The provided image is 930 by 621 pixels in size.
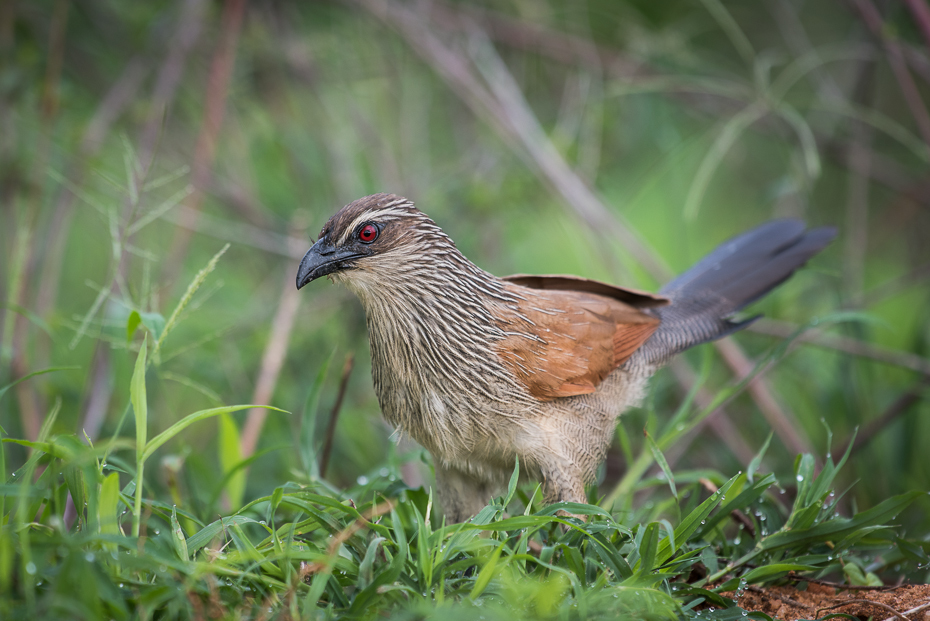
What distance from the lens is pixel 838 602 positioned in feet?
6.94

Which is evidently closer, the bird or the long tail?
the bird

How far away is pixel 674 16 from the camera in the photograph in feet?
18.3

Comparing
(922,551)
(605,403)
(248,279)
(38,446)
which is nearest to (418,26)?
(248,279)

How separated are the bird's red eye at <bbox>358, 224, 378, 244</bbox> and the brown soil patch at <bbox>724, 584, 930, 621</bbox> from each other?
1.66 metres

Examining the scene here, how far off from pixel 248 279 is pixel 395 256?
10.1 feet

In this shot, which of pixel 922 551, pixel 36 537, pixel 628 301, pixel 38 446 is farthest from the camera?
pixel 628 301

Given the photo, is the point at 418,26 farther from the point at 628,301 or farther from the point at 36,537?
the point at 36,537

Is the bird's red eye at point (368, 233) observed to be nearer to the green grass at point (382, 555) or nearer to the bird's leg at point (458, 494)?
the green grass at point (382, 555)

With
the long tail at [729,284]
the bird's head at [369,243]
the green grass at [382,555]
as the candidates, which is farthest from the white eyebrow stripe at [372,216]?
the long tail at [729,284]

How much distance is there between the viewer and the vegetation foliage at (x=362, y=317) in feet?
6.49

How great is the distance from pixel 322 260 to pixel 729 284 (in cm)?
197

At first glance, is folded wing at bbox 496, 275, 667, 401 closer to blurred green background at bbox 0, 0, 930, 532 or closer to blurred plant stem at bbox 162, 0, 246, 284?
blurred green background at bbox 0, 0, 930, 532

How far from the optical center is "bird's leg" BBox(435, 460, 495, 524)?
9.40 feet

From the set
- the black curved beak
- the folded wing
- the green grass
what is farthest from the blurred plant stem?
the folded wing
